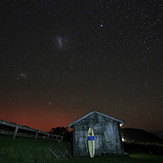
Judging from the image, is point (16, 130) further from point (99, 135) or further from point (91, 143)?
point (99, 135)

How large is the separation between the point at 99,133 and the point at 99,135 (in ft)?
0.67

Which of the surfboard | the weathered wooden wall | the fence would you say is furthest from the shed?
the fence

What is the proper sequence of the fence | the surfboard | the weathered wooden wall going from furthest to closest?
the weathered wooden wall
the surfboard
the fence

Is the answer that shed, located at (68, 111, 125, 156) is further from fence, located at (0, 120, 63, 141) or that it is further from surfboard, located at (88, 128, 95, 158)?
fence, located at (0, 120, 63, 141)

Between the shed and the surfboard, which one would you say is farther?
the shed

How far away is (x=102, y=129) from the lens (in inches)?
633

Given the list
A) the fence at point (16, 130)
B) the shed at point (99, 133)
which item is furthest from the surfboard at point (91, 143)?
the fence at point (16, 130)

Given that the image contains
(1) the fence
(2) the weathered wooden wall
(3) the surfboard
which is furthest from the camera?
(2) the weathered wooden wall

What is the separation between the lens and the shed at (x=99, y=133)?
15.5 meters

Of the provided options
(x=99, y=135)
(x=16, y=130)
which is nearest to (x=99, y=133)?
(x=99, y=135)

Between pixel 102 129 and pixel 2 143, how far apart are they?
11.1 metres

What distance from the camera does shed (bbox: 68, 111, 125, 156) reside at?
15477 millimetres

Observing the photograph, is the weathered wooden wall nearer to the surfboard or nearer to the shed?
the shed

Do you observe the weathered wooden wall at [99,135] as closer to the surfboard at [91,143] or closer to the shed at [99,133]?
the shed at [99,133]
